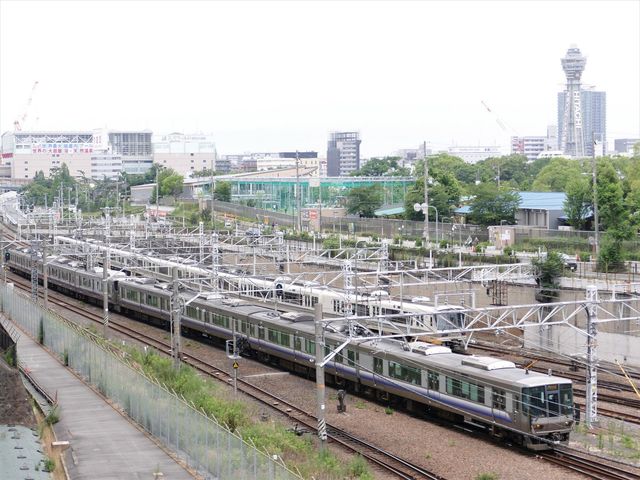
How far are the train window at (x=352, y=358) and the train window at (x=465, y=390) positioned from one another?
A: 444 cm

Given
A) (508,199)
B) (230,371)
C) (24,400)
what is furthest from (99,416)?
(508,199)

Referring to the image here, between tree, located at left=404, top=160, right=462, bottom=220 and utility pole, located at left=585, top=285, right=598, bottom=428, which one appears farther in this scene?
tree, located at left=404, top=160, right=462, bottom=220

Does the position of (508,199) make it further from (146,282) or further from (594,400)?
(594,400)

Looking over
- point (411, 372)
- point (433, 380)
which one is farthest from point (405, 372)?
point (433, 380)

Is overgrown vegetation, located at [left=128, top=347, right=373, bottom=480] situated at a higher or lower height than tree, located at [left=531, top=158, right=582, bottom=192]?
lower

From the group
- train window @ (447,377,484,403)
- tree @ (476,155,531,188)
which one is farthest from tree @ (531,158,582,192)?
train window @ (447,377,484,403)

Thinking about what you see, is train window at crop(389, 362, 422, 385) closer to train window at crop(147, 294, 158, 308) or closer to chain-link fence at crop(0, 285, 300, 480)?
chain-link fence at crop(0, 285, 300, 480)

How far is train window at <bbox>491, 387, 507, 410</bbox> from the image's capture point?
2189 cm

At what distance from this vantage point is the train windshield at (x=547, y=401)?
21219 millimetres

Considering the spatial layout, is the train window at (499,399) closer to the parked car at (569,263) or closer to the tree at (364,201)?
the parked car at (569,263)

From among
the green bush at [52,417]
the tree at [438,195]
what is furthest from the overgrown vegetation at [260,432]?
the tree at [438,195]

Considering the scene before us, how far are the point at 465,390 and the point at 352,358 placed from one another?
216 inches

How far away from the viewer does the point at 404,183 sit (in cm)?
8531

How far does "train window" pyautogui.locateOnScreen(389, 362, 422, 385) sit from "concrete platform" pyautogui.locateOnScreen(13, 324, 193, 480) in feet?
24.0
